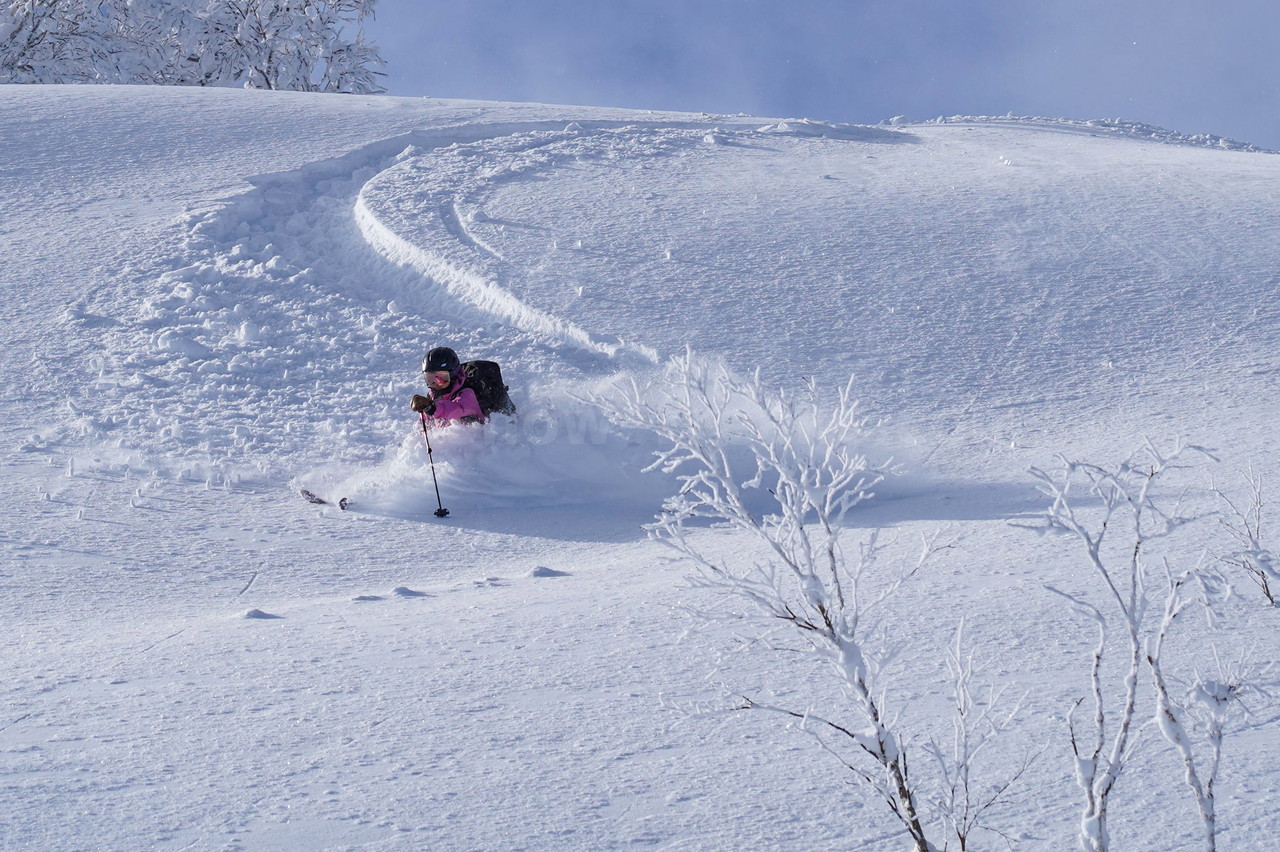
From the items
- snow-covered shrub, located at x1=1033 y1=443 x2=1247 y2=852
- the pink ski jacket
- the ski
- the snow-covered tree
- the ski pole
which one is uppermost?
the snow-covered tree

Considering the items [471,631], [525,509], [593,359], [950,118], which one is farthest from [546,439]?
[950,118]

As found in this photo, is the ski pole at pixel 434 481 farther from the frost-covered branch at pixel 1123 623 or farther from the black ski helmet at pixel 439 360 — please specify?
the frost-covered branch at pixel 1123 623

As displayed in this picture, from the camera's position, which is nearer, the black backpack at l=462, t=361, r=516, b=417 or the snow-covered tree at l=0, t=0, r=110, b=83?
the black backpack at l=462, t=361, r=516, b=417

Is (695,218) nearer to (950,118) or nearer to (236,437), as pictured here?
(236,437)

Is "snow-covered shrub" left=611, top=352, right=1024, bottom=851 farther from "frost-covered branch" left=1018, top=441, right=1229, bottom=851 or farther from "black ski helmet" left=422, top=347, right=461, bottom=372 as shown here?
"black ski helmet" left=422, top=347, right=461, bottom=372

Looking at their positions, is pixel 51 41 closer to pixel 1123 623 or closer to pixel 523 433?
pixel 523 433

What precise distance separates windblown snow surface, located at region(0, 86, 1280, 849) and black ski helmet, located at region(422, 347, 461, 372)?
418mm

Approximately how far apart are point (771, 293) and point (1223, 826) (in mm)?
7271

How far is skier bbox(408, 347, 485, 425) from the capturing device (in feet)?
21.3

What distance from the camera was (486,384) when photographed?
6570 mm

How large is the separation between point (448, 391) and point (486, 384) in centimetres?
24

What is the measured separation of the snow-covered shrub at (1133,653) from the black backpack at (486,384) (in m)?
3.57

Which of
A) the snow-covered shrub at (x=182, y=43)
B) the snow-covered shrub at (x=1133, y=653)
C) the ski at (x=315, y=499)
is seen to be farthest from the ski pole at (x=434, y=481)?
the snow-covered shrub at (x=182, y=43)

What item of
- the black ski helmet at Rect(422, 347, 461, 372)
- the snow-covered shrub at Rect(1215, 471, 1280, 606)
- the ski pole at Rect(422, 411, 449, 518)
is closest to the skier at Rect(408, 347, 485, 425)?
the black ski helmet at Rect(422, 347, 461, 372)
